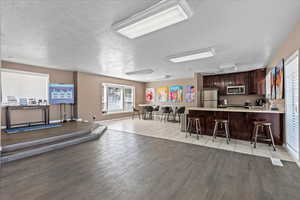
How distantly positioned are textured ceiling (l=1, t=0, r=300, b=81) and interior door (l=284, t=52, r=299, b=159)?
27.8 inches

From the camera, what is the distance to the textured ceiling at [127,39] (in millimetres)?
1902

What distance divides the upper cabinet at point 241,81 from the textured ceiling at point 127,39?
188 centimetres

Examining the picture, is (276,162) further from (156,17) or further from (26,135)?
(26,135)

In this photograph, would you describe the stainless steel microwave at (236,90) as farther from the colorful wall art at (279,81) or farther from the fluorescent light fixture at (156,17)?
the fluorescent light fixture at (156,17)

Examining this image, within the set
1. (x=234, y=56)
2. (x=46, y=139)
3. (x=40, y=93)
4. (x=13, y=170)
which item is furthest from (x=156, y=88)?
(x=13, y=170)

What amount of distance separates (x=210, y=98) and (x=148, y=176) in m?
5.61

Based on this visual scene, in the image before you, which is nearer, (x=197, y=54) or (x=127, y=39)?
(x=127, y=39)

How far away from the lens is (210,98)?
6598 mm

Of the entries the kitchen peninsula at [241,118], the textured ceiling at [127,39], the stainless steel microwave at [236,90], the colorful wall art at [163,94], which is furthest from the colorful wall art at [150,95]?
the textured ceiling at [127,39]

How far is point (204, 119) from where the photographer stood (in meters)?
4.67

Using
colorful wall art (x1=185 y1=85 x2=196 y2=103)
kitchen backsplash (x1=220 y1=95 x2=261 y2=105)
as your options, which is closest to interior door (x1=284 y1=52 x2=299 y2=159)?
kitchen backsplash (x1=220 y1=95 x2=261 y2=105)

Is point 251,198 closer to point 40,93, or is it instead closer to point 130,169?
point 130,169

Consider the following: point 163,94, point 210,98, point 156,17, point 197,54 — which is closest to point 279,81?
point 197,54

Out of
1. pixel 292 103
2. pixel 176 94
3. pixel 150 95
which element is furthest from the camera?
pixel 150 95
